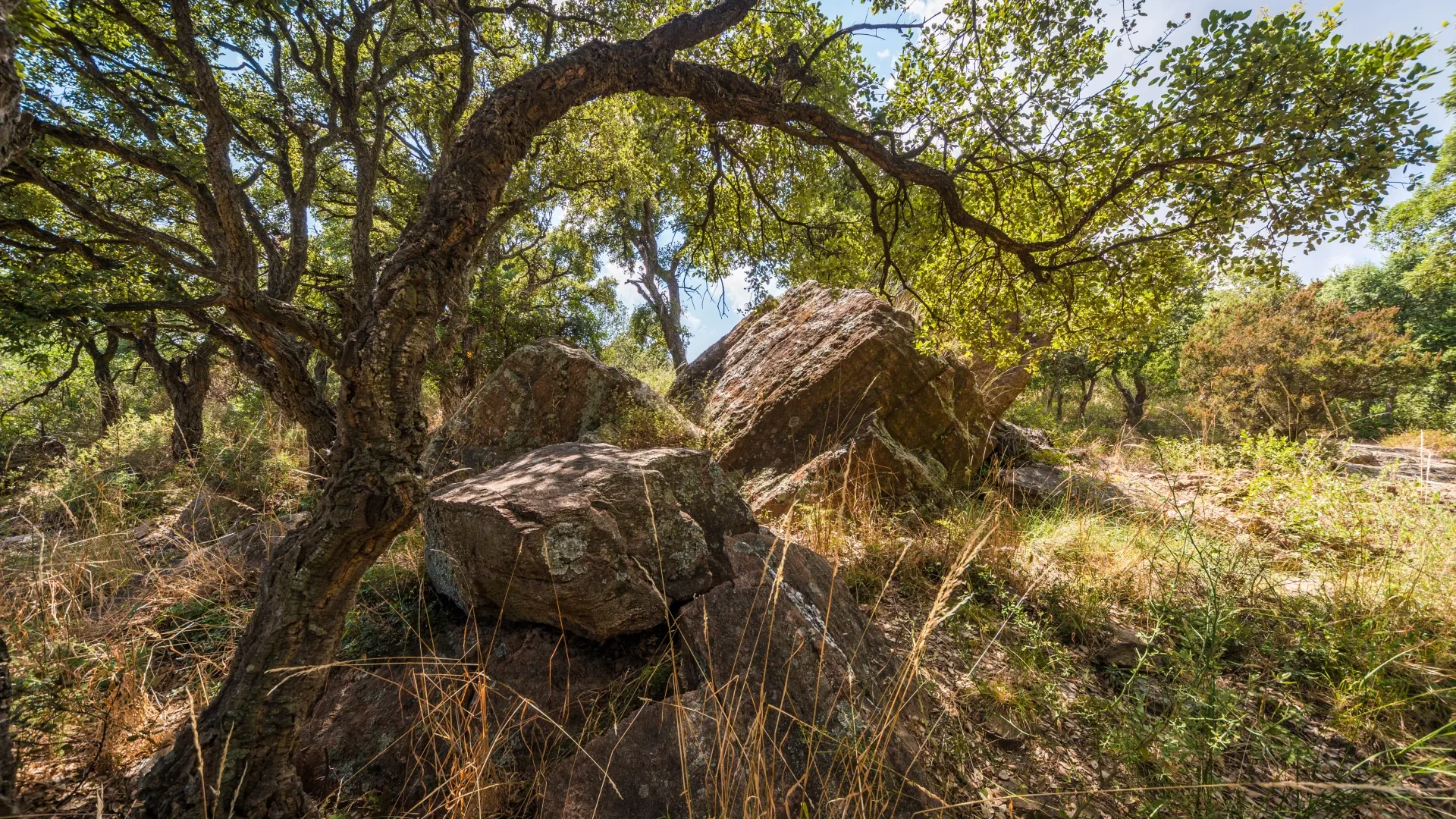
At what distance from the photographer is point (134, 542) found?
150 inches

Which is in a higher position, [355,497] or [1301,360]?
[355,497]

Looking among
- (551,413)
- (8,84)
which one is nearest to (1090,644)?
(8,84)

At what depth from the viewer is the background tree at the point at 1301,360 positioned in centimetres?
1504

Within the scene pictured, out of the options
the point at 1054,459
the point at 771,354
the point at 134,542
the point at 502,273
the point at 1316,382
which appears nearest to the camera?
the point at 134,542

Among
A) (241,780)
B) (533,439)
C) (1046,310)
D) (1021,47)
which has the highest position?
(1021,47)

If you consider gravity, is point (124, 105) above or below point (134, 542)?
above

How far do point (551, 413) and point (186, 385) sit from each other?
7.81 m

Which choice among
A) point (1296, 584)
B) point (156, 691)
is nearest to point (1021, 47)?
point (1296, 584)

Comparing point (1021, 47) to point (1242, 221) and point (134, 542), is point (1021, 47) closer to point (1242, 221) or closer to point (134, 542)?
point (1242, 221)

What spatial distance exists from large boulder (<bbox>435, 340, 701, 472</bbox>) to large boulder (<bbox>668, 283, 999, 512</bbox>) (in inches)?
32.9

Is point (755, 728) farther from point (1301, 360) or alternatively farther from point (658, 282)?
point (1301, 360)

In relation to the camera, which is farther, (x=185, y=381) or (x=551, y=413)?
(x=185, y=381)

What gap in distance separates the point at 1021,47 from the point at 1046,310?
234 cm

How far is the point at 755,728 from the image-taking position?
158 centimetres
